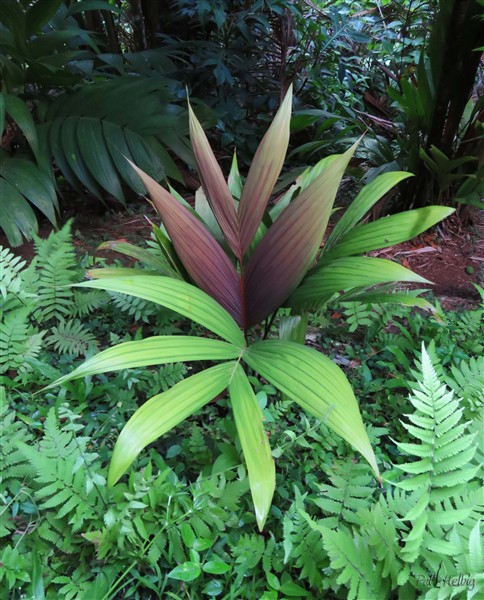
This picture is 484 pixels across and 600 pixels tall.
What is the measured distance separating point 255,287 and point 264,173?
0.94 feet

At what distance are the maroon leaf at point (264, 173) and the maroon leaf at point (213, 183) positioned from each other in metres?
0.03

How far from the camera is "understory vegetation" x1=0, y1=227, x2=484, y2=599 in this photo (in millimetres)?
695

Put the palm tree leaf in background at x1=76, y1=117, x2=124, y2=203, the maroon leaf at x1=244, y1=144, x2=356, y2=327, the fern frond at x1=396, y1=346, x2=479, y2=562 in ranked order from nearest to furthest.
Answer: the fern frond at x1=396, y1=346, x2=479, y2=562, the maroon leaf at x1=244, y1=144, x2=356, y2=327, the palm tree leaf in background at x1=76, y1=117, x2=124, y2=203

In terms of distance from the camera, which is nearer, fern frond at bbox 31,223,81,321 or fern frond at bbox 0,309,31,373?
fern frond at bbox 0,309,31,373

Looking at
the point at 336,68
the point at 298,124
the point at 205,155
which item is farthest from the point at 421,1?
the point at 205,155

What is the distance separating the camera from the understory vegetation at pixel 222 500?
2.28 ft

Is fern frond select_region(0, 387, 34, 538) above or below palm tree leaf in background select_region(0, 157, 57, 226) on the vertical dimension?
below

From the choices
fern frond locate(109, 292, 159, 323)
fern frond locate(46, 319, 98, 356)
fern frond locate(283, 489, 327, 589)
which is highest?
fern frond locate(109, 292, 159, 323)

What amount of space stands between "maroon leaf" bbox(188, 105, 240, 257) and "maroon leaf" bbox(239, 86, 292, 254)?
3 cm

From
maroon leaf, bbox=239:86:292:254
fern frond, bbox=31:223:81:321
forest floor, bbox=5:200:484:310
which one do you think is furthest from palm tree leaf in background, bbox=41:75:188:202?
maroon leaf, bbox=239:86:292:254

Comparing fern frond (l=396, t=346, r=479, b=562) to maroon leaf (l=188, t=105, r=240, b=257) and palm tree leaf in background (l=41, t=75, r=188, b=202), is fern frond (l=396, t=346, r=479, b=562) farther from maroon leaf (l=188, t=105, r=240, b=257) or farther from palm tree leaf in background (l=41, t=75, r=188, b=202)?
palm tree leaf in background (l=41, t=75, r=188, b=202)

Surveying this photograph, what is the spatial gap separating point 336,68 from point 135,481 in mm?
3125

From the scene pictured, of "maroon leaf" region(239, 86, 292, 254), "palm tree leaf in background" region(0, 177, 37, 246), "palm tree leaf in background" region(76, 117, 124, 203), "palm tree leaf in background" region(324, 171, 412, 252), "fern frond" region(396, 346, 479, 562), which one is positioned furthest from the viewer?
"palm tree leaf in background" region(76, 117, 124, 203)

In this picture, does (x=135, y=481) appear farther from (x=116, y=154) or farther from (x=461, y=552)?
(x=116, y=154)
